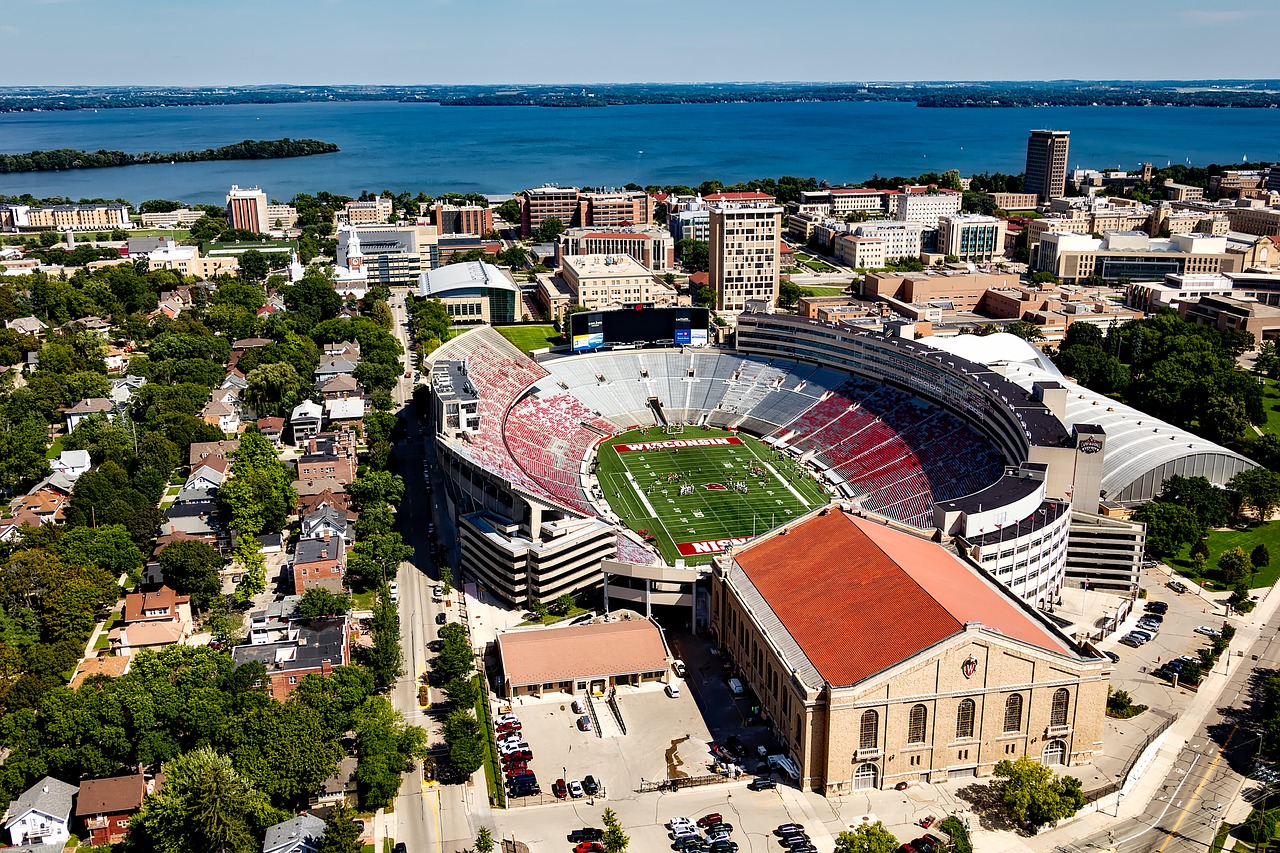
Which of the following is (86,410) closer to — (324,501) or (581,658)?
(324,501)

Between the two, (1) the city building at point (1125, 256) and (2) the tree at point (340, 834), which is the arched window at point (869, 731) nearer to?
(2) the tree at point (340, 834)

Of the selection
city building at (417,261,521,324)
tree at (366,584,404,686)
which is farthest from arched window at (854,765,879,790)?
city building at (417,261,521,324)

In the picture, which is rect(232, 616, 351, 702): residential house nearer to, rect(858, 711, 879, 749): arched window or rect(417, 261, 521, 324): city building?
rect(858, 711, 879, 749): arched window

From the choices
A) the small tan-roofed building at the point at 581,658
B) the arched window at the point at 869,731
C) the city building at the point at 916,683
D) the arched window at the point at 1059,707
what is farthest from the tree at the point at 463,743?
the arched window at the point at 1059,707

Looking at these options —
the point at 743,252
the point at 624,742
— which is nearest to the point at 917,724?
the point at 624,742

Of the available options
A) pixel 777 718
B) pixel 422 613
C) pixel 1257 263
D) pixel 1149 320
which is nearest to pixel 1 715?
pixel 422 613
